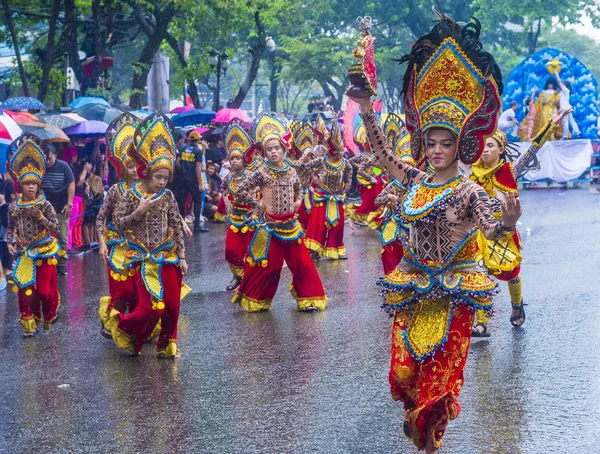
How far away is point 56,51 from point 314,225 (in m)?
10.3

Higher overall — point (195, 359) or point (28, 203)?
point (28, 203)

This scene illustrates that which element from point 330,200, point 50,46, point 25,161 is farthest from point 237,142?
point 50,46

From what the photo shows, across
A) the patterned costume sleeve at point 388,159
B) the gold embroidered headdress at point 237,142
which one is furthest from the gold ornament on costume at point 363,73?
the gold embroidered headdress at point 237,142

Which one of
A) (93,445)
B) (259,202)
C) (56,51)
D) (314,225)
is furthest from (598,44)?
(93,445)

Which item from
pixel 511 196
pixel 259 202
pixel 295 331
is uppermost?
pixel 511 196

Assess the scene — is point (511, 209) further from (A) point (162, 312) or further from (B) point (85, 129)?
(B) point (85, 129)

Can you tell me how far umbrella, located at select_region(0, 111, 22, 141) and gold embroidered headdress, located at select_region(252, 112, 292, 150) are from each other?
2886 mm

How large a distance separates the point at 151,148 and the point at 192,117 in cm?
1478

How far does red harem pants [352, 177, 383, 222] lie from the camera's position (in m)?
18.1

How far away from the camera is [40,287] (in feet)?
31.6

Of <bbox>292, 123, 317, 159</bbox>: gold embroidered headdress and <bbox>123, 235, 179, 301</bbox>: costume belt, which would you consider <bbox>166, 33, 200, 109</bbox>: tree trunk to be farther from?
<bbox>123, 235, 179, 301</bbox>: costume belt

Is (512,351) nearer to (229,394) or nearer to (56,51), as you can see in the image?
(229,394)

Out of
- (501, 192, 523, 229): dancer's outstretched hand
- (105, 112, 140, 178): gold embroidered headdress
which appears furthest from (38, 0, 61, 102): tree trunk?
(501, 192, 523, 229): dancer's outstretched hand

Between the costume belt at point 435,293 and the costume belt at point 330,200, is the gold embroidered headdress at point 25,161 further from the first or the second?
the costume belt at point 330,200
